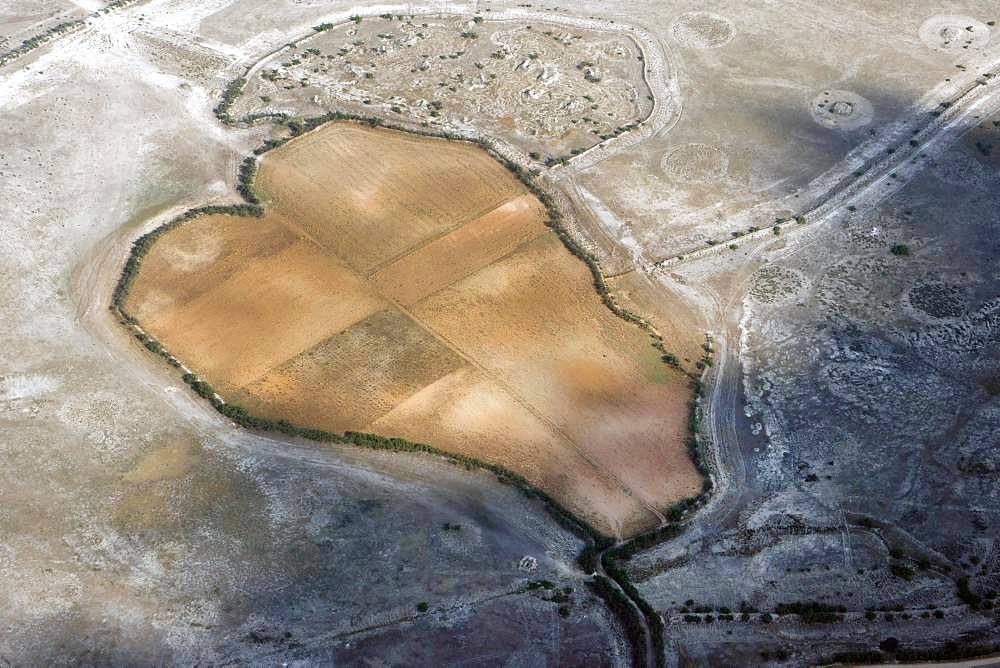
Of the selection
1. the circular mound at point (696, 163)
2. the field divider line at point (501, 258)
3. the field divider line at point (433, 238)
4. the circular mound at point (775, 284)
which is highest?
the field divider line at point (433, 238)

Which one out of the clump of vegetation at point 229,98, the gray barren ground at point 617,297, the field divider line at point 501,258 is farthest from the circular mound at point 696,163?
the clump of vegetation at point 229,98

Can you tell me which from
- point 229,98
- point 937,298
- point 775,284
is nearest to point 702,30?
point 775,284

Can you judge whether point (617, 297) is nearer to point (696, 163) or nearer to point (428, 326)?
point (428, 326)

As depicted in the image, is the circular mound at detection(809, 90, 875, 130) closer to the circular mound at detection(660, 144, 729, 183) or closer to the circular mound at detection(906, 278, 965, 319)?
the circular mound at detection(660, 144, 729, 183)

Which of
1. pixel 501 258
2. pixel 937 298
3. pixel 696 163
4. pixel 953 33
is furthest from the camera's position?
pixel 953 33

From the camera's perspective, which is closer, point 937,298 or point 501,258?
point 937,298

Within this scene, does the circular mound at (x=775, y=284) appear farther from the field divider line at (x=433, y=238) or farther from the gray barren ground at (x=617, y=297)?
the field divider line at (x=433, y=238)
